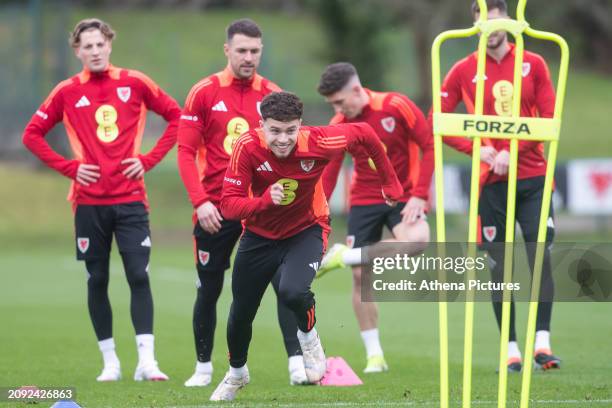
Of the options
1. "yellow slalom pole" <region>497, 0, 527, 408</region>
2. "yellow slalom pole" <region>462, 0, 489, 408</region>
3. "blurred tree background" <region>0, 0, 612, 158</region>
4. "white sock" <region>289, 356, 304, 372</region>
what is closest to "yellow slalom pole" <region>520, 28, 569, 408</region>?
"yellow slalom pole" <region>497, 0, 527, 408</region>

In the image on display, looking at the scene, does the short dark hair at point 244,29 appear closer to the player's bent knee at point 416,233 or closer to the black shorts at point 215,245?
the black shorts at point 215,245

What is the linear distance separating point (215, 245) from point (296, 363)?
42.8 inches

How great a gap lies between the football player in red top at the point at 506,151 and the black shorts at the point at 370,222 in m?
0.73

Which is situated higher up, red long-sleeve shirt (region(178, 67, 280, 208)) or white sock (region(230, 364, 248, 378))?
red long-sleeve shirt (region(178, 67, 280, 208))

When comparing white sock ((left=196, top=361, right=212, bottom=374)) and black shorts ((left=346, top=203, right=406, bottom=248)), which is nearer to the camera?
white sock ((left=196, top=361, right=212, bottom=374))

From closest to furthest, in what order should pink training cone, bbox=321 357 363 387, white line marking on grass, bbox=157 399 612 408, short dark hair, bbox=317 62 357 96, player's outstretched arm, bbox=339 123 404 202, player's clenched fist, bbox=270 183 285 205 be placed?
player's clenched fist, bbox=270 183 285 205 → white line marking on grass, bbox=157 399 612 408 → player's outstretched arm, bbox=339 123 404 202 → pink training cone, bbox=321 357 363 387 → short dark hair, bbox=317 62 357 96

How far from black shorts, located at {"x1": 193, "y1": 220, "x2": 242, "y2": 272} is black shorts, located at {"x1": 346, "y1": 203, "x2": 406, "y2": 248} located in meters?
1.27

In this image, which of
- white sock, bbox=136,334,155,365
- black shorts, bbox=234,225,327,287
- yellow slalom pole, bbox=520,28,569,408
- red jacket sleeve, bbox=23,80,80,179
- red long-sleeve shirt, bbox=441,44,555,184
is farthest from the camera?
red jacket sleeve, bbox=23,80,80,179

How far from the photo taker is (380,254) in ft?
30.6

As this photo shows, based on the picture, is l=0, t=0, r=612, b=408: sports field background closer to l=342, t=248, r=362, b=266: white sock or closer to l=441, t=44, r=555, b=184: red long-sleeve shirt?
l=342, t=248, r=362, b=266: white sock

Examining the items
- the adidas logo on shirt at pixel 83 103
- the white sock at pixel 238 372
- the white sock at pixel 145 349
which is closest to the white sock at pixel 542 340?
the white sock at pixel 238 372

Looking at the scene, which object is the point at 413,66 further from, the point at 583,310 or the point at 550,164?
the point at 550,164

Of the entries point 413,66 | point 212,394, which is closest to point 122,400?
point 212,394

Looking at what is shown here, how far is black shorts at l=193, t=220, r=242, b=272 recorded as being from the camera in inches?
334
